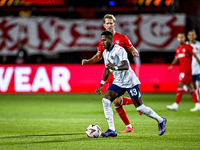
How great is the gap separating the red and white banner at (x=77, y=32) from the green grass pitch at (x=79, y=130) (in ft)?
30.2

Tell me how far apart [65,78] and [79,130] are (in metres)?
10.4

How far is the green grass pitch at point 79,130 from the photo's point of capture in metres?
6.32

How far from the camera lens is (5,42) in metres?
21.8

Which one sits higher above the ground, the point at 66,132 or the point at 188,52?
the point at 188,52

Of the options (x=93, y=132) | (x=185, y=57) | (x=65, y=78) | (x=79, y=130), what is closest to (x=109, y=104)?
(x=93, y=132)

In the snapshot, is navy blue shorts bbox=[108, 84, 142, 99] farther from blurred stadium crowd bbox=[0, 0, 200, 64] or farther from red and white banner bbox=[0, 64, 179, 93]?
blurred stadium crowd bbox=[0, 0, 200, 64]

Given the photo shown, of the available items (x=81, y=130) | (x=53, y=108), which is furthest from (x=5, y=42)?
(x=81, y=130)

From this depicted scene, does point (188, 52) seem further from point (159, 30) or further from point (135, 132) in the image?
point (159, 30)

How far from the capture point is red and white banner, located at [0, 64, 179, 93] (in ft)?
60.3

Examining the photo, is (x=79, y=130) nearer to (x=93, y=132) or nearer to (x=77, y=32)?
(x=93, y=132)

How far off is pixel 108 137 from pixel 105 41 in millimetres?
1640

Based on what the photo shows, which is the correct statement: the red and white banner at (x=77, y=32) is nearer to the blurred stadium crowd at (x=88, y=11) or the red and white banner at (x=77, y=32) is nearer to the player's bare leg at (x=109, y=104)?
the blurred stadium crowd at (x=88, y=11)

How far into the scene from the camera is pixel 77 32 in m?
21.8

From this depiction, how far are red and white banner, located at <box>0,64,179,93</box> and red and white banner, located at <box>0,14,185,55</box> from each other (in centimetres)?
307
